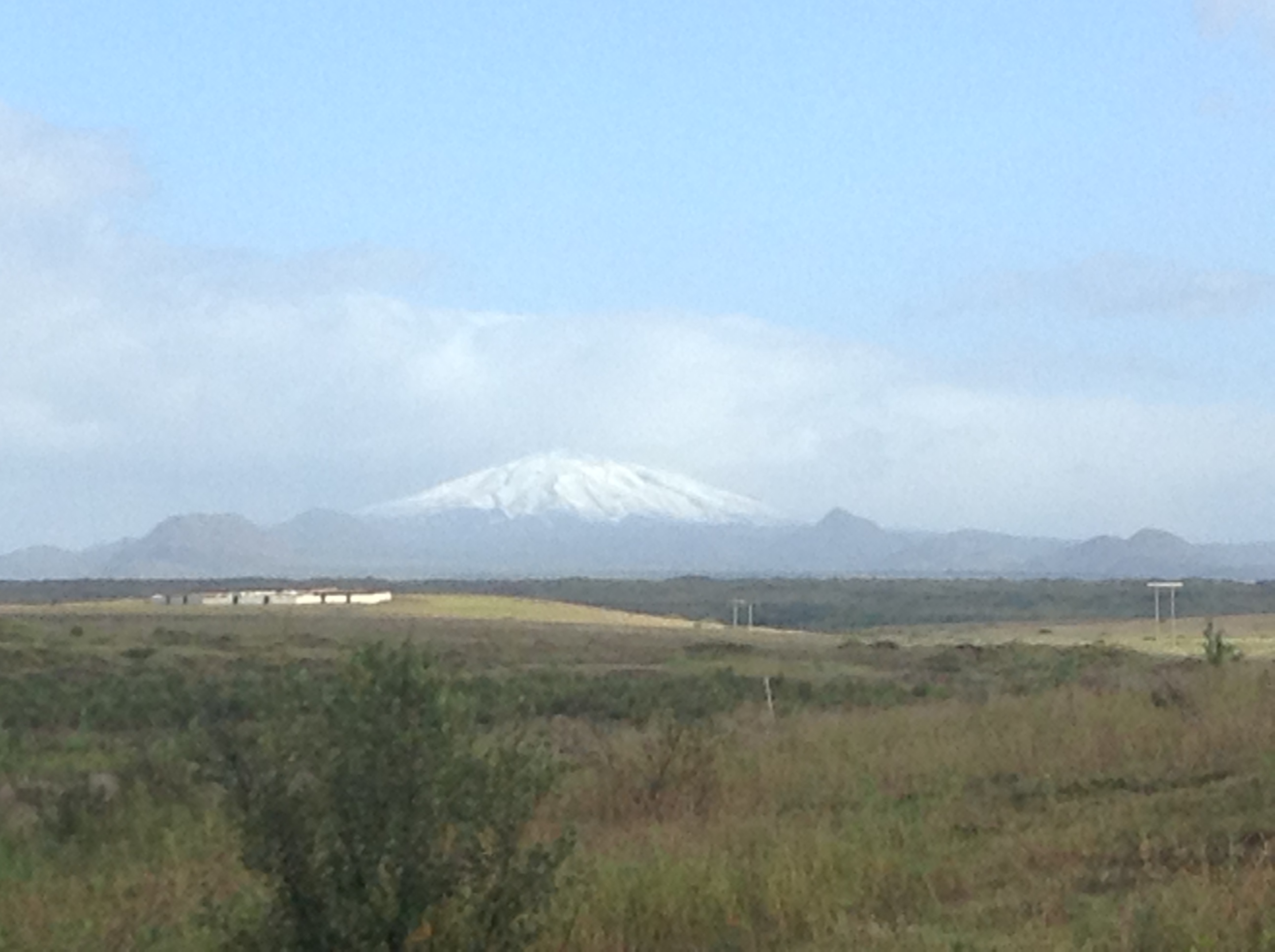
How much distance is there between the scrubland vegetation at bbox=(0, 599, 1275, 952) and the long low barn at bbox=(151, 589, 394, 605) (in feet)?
225

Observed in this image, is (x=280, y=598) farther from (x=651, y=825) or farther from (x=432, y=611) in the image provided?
(x=651, y=825)

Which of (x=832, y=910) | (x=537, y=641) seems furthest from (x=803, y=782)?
(x=537, y=641)

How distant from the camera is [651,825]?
42.5 ft

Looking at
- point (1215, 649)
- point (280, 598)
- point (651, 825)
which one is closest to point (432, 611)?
point (280, 598)

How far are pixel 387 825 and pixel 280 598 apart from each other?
93348 millimetres

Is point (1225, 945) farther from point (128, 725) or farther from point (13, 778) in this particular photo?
point (128, 725)

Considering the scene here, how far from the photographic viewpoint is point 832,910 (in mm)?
9336

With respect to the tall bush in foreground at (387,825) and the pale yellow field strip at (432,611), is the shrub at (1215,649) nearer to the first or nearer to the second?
the tall bush in foreground at (387,825)

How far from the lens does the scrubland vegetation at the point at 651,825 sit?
825 cm

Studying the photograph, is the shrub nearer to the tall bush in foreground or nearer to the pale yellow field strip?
the tall bush in foreground

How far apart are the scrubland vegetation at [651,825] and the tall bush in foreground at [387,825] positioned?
0.01 m

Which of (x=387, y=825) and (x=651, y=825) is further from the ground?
(x=387, y=825)

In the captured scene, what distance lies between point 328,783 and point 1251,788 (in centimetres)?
656

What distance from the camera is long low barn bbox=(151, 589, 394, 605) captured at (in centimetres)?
9106
